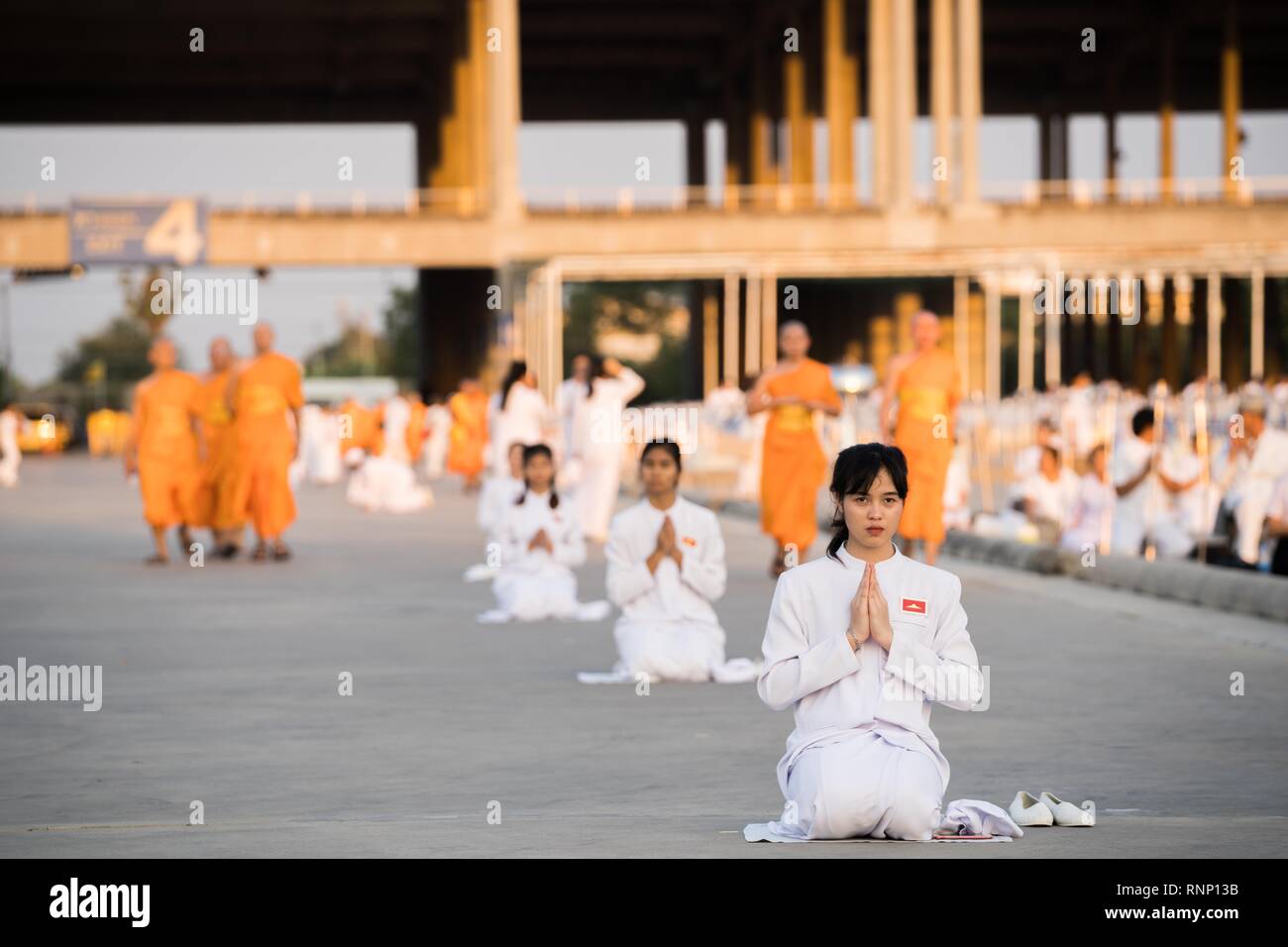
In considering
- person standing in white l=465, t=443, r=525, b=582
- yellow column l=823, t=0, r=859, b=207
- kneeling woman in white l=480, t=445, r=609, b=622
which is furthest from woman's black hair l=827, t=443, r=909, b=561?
yellow column l=823, t=0, r=859, b=207

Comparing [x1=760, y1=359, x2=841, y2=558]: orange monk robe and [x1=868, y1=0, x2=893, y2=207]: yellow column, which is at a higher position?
[x1=868, y1=0, x2=893, y2=207]: yellow column

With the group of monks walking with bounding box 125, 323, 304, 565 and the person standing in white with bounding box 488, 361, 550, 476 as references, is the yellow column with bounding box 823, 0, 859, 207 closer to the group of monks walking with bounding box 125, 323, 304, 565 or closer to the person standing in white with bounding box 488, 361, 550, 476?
the person standing in white with bounding box 488, 361, 550, 476

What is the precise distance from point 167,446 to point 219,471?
519mm

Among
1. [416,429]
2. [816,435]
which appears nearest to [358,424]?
[416,429]

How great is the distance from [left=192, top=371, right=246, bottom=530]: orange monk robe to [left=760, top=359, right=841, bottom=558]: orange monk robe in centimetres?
540

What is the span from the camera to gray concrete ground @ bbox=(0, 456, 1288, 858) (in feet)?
21.2

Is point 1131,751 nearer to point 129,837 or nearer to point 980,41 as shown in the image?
point 129,837

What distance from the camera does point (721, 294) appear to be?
6594 cm

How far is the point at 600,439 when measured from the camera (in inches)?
870

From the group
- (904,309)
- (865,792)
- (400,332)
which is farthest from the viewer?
(400,332)

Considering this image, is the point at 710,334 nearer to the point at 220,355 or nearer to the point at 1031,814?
the point at 220,355

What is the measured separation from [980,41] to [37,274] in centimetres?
2779

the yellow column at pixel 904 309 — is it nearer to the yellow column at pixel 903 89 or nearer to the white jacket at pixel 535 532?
the yellow column at pixel 903 89
